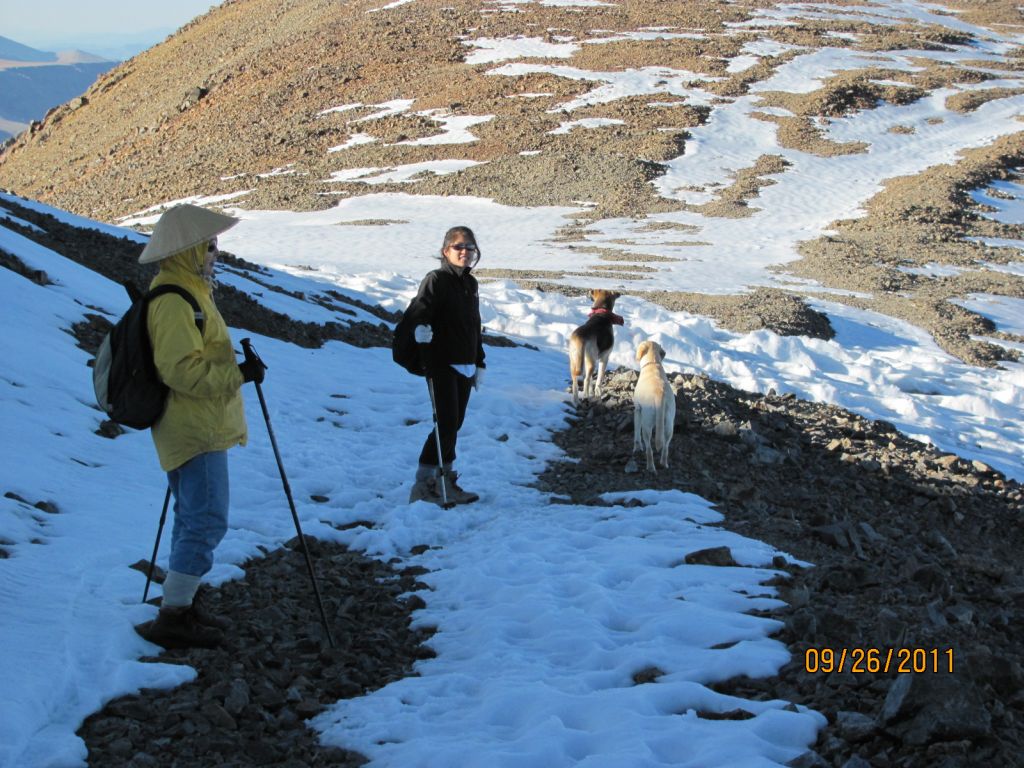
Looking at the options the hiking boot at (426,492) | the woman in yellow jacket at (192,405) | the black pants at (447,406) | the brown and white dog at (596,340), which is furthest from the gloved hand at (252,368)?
the brown and white dog at (596,340)

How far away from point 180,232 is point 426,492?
4.05 metres

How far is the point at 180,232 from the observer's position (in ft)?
15.0

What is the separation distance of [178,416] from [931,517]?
7.71 m

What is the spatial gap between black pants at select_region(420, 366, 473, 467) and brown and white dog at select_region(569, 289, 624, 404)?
13.1 feet

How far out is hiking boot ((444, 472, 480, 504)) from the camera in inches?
322

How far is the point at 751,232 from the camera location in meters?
35.4

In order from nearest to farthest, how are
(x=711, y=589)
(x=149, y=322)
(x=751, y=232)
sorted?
(x=149, y=322)
(x=711, y=589)
(x=751, y=232)

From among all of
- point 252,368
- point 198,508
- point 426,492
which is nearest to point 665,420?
point 426,492

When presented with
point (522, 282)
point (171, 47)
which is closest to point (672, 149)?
point (522, 282)

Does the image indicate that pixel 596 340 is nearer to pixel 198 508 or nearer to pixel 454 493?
pixel 454 493

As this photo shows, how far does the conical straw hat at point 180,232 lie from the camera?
14.9 ft

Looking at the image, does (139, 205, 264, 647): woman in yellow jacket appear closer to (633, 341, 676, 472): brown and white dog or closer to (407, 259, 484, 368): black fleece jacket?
(407, 259, 484, 368): black fleece jacket

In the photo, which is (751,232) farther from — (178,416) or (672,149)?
(178,416)

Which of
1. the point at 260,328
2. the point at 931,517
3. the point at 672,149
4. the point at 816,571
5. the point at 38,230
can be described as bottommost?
the point at 931,517
